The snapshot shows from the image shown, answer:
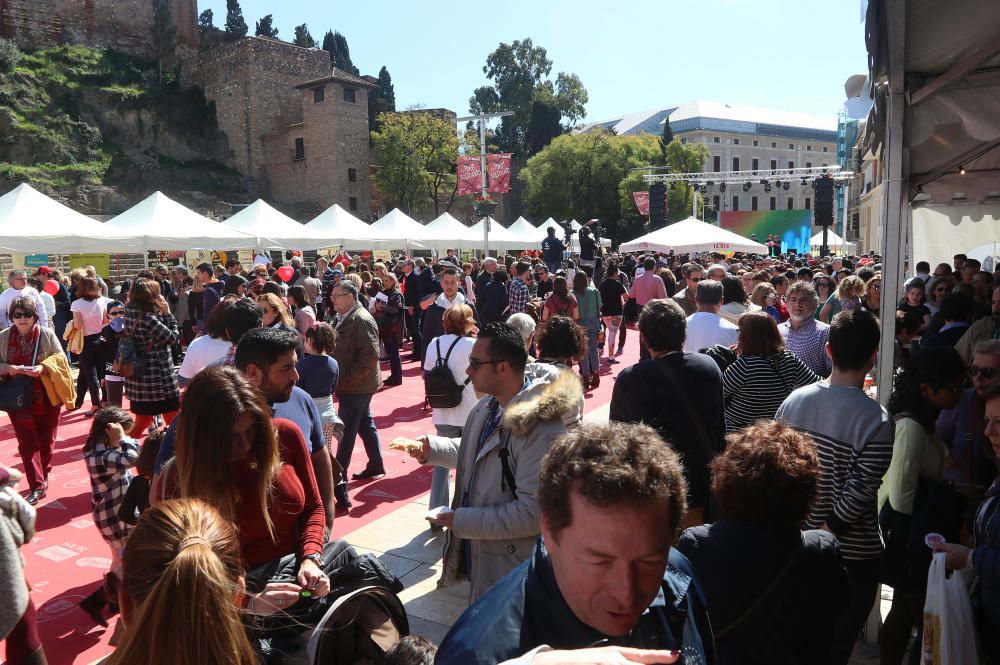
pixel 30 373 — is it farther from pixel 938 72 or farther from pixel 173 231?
pixel 173 231

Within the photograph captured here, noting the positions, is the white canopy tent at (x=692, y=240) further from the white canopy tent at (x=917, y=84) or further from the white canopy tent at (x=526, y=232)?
the white canopy tent at (x=917, y=84)

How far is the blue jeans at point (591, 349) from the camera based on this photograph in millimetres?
9992

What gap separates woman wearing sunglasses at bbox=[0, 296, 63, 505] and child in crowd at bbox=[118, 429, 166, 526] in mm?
2739

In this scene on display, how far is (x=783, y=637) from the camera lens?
6.25 ft

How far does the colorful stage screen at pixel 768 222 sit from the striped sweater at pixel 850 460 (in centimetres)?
5304

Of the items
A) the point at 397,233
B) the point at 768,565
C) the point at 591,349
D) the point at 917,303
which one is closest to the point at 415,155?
the point at 397,233

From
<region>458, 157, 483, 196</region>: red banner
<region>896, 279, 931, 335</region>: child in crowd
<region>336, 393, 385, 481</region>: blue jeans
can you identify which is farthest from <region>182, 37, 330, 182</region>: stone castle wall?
Result: <region>896, 279, 931, 335</region>: child in crowd

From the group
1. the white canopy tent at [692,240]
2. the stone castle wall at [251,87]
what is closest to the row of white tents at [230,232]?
the white canopy tent at [692,240]

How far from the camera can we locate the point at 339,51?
67.1m

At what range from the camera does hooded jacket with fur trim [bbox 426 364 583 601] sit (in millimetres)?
2477

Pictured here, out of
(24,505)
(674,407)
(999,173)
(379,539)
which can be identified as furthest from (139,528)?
(999,173)

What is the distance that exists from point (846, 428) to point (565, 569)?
2.01 m

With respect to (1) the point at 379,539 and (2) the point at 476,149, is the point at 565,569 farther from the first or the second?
(2) the point at 476,149

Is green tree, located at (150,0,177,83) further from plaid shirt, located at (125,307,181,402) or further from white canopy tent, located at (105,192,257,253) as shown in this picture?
plaid shirt, located at (125,307,181,402)
